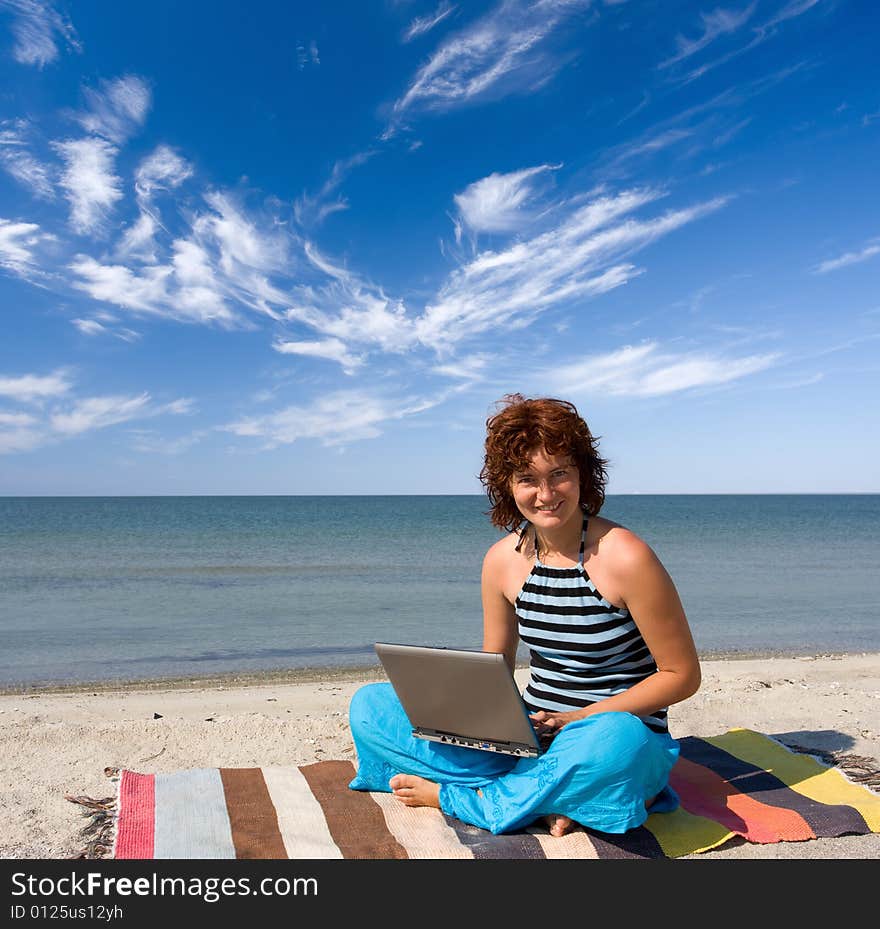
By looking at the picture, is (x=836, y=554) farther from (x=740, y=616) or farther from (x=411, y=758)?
(x=411, y=758)

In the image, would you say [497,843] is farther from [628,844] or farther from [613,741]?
[613,741]

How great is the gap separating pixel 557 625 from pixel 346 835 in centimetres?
131

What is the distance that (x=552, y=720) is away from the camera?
11.5ft

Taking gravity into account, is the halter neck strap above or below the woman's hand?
above

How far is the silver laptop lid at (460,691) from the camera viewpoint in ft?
10.2

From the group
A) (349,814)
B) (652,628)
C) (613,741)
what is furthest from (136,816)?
(652,628)

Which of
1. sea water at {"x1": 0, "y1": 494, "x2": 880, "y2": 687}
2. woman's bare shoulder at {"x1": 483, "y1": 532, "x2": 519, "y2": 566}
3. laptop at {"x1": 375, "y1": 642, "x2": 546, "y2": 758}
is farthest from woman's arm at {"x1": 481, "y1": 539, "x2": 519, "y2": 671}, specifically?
sea water at {"x1": 0, "y1": 494, "x2": 880, "y2": 687}

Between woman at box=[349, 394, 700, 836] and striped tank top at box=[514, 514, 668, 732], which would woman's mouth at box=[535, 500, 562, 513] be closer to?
woman at box=[349, 394, 700, 836]

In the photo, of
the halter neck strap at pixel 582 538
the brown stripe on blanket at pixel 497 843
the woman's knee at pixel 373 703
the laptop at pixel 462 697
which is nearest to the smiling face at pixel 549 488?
the halter neck strap at pixel 582 538

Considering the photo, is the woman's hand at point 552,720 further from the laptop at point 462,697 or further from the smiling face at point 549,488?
the smiling face at point 549,488

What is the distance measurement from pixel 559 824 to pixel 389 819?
2.60 ft

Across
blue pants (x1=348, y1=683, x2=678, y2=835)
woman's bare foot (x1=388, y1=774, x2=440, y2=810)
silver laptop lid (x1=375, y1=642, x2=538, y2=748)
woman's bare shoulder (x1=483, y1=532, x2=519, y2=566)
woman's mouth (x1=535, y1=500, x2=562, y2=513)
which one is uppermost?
woman's mouth (x1=535, y1=500, x2=562, y2=513)

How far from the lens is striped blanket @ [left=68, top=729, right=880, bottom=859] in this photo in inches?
132

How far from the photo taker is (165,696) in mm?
7285
